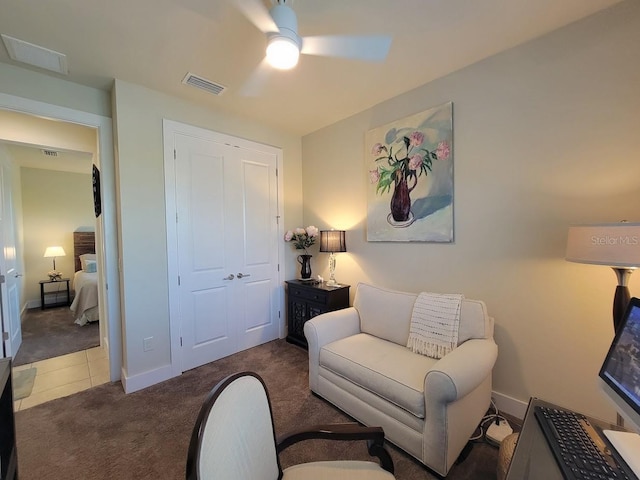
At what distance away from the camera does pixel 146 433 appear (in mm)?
1808

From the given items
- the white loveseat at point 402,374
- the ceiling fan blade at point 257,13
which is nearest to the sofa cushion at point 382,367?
the white loveseat at point 402,374

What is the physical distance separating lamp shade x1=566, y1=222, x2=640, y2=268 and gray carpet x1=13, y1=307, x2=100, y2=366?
4.72 metres

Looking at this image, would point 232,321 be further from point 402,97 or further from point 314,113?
point 402,97

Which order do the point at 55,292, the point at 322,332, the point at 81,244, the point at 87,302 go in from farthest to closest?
the point at 81,244, the point at 55,292, the point at 87,302, the point at 322,332

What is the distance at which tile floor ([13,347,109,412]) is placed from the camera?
223cm

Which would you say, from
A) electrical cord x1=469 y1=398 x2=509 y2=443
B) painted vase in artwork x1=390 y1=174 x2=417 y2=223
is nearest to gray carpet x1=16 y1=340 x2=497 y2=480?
electrical cord x1=469 y1=398 x2=509 y2=443

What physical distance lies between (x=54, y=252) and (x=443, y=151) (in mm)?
6630

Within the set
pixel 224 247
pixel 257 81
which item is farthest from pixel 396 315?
pixel 257 81

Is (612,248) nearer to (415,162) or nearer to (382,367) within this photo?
(382,367)

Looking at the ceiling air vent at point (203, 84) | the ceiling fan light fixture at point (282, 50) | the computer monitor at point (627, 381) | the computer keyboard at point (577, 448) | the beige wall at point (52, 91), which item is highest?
the ceiling air vent at point (203, 84)

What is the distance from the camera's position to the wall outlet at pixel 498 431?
1.65 metres

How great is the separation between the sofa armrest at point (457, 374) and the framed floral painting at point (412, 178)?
3.17 feet

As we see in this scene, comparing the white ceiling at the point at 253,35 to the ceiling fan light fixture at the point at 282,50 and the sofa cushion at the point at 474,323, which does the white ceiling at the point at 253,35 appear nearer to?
the ceiling fan light fixture at the point at 282,50

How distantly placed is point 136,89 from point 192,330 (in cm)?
228
